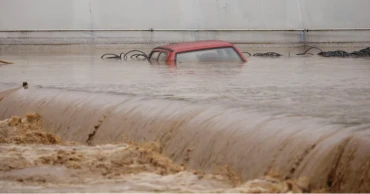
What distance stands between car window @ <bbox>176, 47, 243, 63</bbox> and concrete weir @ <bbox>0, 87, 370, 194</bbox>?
880 cm

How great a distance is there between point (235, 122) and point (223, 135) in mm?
197

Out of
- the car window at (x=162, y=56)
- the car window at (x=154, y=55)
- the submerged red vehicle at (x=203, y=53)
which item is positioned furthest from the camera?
the car window at (x=154, y=55)

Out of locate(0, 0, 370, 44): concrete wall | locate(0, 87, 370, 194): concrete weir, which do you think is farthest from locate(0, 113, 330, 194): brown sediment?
locate(0, 0, 370, 44): concrete wall

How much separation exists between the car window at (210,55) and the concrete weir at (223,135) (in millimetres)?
8803

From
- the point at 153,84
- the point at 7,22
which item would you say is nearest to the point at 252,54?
the point at 7,22

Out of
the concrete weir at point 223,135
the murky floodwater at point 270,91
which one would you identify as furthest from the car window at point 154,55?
the concrete weir at point 223,135

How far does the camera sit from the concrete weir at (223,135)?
3623 mm

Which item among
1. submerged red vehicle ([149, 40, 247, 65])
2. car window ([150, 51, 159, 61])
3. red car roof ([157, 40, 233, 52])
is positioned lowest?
car window ([150, 51, 159, 61])

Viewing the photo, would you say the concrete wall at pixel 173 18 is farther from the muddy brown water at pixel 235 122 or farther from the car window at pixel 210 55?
the muddy brown water at pixel 235 122

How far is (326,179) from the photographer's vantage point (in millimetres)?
3613

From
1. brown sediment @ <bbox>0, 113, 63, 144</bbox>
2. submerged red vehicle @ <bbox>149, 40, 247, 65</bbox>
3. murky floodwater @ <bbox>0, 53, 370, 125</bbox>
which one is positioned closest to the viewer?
murky floodwater @ <bbox>0, 53, 370, 125</bbox>

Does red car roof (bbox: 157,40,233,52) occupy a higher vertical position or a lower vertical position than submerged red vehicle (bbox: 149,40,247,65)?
higher

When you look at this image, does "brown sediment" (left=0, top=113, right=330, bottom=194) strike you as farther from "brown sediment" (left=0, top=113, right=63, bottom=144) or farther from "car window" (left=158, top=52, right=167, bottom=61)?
"car window" (left=158, top=52, right=167, bottom=61)

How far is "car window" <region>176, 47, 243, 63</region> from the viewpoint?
15703mm
